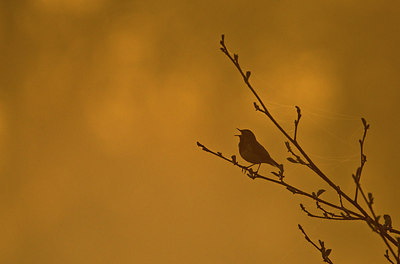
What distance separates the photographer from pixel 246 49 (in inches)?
50.7

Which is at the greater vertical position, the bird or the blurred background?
the blurred background

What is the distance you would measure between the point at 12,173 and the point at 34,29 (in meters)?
0.42

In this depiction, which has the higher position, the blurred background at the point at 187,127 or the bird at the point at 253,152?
the blurred background at the point at 187,127

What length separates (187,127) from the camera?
4.20 feet

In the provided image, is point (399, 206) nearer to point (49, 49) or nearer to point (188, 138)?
point (188, 138)

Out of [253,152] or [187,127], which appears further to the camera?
[187,127]

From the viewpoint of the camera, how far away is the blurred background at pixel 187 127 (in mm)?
1206

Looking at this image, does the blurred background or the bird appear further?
the blurred background

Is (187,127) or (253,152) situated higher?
(187,127)

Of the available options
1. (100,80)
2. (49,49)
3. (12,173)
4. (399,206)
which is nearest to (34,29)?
(49,49)

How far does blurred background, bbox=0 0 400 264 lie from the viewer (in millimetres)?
1206

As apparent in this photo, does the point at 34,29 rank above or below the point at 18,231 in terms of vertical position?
above

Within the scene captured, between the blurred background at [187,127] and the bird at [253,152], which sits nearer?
the bird at [253,152]

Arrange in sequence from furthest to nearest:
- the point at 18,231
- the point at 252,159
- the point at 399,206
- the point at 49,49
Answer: the point at 49,49
the point at 18,231
the point at 399,206
the point at 252,159
